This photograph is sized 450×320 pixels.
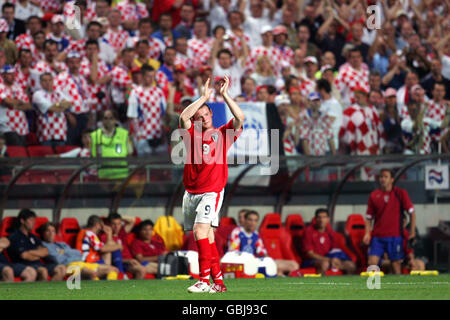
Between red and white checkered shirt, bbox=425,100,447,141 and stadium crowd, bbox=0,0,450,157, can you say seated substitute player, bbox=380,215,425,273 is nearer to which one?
stadium crowd, bbox=0,0,450,157

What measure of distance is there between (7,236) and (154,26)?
6934 mm

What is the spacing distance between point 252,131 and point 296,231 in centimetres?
207

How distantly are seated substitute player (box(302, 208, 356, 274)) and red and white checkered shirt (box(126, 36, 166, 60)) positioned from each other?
465 centimetres

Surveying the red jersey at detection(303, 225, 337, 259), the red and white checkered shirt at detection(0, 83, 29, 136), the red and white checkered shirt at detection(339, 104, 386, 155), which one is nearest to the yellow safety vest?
A: the red and white checkered shirt at detection(0, 83, 29, 136)

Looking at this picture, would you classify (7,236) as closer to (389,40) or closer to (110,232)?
(110,232)

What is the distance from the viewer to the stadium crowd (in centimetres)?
1758

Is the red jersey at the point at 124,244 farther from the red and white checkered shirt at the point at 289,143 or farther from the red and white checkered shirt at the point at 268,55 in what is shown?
the red and white checkered shirt at the point at 268,55

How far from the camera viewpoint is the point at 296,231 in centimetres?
1853

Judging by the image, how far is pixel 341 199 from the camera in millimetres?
18938

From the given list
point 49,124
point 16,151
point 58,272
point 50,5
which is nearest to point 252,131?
point 49,124

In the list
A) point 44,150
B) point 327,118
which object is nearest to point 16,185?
point 44,150

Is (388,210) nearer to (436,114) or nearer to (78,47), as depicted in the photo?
(436,114)

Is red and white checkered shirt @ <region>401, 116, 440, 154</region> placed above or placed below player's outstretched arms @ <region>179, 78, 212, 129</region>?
above

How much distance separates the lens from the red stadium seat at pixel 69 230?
17125 millimetres
